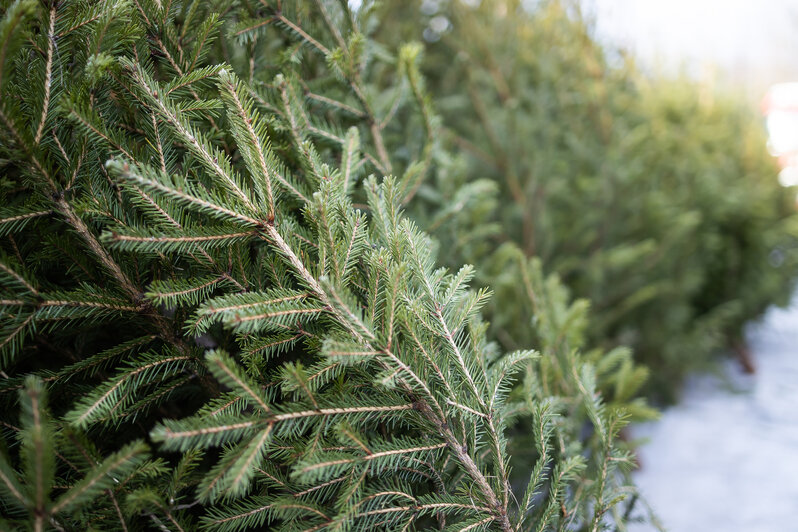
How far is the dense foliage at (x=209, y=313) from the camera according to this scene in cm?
72

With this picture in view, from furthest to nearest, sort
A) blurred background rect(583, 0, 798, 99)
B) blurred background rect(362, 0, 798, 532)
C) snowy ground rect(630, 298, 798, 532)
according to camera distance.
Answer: blurred background rect(583, 0, 798, 99) < blurred background rect(362, 0, 798, 532) < snowy ground rect(630, 298, 798, 532)

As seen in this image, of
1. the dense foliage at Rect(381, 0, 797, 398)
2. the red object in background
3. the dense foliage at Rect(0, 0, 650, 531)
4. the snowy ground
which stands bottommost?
the snowy ground

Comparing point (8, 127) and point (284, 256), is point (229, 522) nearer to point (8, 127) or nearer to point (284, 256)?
point (284, 256)

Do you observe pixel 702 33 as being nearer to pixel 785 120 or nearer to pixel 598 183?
pixel 785 120

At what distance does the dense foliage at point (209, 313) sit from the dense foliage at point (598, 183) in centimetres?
143

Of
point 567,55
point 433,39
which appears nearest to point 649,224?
point 567,55

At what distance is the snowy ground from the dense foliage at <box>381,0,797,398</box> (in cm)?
28

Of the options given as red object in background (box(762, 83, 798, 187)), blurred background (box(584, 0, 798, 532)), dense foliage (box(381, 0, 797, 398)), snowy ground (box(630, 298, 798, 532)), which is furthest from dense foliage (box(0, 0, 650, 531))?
red object in background (box(762, 83, 798, 187))

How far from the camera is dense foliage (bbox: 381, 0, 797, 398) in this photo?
248 centimetres

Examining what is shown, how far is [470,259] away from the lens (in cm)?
152

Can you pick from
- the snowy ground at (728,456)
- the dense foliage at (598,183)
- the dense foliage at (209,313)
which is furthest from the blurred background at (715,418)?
the dense foliage at (209,313)

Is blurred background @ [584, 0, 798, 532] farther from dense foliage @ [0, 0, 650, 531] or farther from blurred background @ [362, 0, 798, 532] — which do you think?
dense foliage @ [0, 0, 650, 531]

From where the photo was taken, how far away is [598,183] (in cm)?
257

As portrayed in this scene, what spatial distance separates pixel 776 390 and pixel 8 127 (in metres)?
4.22
